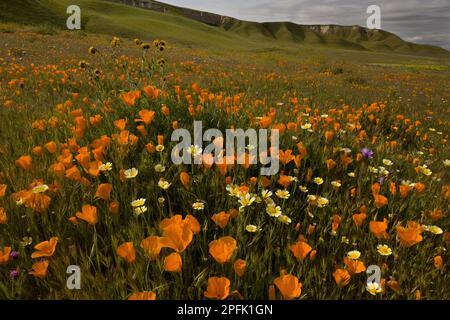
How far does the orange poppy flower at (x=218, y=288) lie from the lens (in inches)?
50.9

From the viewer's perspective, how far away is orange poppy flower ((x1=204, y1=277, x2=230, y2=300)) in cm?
129

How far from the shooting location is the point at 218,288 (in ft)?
4.31

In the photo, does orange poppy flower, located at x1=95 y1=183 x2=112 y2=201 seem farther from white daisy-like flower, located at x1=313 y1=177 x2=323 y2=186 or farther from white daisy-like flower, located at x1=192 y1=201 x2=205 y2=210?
white daisy-like flower, located at x1=313 y1=177 x2=323 y2=186

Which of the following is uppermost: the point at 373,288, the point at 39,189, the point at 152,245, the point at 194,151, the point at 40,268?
the point at 194,151

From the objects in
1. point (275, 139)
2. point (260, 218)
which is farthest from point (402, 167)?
point (260, 218)

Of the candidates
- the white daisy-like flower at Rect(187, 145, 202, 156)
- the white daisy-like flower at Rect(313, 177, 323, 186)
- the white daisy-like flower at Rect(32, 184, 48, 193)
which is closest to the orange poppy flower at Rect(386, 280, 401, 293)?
the white daisy-like flower at Rect(313, 177, 323, 186)

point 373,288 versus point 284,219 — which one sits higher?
point 284,219

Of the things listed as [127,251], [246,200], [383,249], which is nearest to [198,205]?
[246,200]

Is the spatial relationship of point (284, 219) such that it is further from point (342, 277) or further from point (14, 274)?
point (14, 274)

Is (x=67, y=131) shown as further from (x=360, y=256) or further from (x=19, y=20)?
(x=19, y=20)

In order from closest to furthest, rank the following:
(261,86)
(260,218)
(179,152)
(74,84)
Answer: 1. (260,218)
2. (179,152)
3. (74,84)
4. (261,86)

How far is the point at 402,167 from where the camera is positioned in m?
3.65

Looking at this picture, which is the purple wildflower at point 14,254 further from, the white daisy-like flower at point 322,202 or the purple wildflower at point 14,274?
the white daisy-like flower at point 322,202
